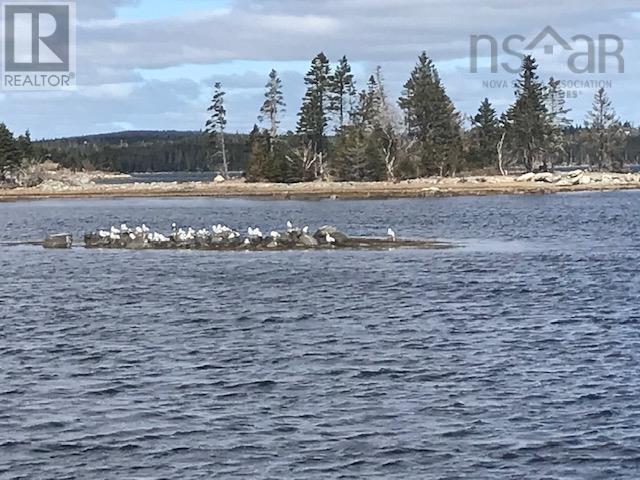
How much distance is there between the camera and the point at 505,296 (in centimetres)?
3166

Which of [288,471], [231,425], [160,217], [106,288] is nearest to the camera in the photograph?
[288,471]

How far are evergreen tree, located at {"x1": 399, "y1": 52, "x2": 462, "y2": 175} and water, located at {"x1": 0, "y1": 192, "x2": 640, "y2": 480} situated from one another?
66770mm

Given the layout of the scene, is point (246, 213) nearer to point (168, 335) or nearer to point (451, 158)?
point (451, 158)

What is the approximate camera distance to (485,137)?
405 ft

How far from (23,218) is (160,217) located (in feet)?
34.6

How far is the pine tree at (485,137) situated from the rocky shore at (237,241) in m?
70.8

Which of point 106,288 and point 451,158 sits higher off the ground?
point 451,158

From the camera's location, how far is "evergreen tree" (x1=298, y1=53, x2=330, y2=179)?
365ft

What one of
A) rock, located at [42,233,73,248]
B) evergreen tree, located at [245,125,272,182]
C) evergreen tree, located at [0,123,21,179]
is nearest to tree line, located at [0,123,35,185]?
evergreen tree, located at [0,123,21,179]

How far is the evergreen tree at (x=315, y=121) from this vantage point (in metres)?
111

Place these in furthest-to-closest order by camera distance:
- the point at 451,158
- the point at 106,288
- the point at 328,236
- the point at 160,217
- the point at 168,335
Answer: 1. the point at 451,158
2. the point at 160,217
3. the point at 328,236
4. the point at 106,288
5. the point at 168,335

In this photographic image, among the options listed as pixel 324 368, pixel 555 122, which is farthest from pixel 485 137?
pixel 324 368

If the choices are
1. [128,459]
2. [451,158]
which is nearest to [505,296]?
[128,459]

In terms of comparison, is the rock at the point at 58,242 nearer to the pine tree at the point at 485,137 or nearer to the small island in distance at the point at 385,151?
the small island in distance at the point at 385,151
